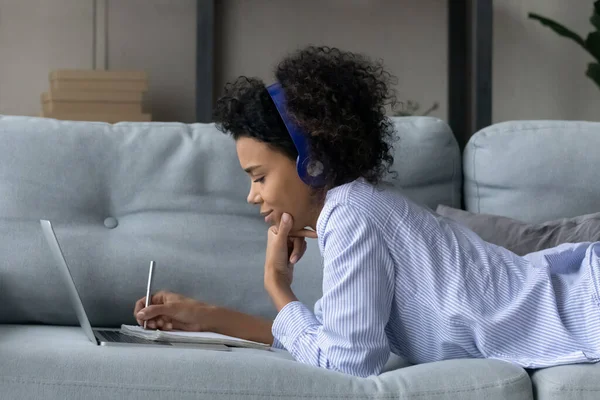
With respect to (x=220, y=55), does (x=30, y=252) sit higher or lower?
lower

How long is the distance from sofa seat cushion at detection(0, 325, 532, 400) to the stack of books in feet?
6.23

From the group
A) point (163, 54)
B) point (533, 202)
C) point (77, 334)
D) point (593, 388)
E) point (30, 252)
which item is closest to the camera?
point (593, 388)

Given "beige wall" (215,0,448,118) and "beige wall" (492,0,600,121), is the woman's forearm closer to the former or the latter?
"beige wall" (215,0,448,118)

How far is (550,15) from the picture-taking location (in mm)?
3588

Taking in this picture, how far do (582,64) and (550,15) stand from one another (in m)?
0.25

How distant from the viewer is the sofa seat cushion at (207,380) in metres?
1.15

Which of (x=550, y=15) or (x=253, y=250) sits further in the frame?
(x=550, y=15)

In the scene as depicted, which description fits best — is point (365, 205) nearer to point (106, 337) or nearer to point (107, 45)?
point (106, 337)

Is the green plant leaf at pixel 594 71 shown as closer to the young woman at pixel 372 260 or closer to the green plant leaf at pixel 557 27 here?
the green plant leaf at pixel 557 27

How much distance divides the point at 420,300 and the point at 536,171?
2.34 feet

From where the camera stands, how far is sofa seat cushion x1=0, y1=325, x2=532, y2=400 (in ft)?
3.77

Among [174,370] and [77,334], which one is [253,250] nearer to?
[77,334]

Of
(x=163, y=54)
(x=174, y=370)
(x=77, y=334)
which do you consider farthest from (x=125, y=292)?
(x=163, y=54)

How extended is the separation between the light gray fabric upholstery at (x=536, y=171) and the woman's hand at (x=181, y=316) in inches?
27.7
